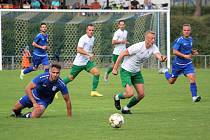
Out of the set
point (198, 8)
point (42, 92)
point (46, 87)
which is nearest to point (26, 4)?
point (198, 8)

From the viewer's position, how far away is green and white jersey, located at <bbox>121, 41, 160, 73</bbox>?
58.7 feet

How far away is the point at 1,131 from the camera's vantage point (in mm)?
14281

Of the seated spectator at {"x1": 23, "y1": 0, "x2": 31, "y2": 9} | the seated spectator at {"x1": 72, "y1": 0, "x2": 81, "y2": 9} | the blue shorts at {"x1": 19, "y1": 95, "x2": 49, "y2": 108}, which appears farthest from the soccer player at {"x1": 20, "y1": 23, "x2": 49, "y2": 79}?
the seated spectator at {"x1": 72, "y1": 0, "x2": 81, "y2": 9}

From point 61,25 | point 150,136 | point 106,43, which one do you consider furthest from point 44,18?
point 150,136

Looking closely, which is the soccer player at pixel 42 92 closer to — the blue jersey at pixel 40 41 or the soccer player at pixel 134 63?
the soccer player at pixel 134 63

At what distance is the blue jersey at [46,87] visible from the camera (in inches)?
641

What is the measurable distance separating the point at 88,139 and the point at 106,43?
1130 inches

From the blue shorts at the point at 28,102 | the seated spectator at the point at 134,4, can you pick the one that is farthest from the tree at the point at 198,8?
the blue shorts at the point at 28,102

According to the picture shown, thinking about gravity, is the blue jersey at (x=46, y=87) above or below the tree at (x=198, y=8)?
above

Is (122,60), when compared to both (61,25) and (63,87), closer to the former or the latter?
(63,87)

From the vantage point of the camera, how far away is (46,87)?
16.4m

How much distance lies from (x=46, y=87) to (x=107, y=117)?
4.95 feet

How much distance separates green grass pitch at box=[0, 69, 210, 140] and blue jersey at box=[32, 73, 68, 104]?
1.48 feet

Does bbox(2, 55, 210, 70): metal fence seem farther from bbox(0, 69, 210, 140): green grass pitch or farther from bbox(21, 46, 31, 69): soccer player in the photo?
bbox(0, 69, 210, 140): green grass pitch
